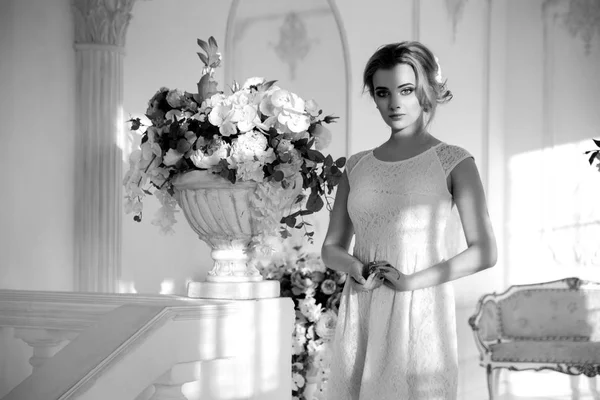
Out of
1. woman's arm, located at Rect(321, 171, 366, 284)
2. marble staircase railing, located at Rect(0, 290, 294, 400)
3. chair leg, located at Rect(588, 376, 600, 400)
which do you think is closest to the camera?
marble staircase railing, located at Rect(0, 290, 294, 400)

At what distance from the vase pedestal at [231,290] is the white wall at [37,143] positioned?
2.00 metres

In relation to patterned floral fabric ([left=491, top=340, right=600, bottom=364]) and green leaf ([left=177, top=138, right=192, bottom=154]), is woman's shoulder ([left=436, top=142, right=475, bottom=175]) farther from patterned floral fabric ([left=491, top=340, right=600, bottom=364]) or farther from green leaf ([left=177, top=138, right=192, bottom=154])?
patterned floral fabric ([left=491, top=340, right=600, bottom=364])

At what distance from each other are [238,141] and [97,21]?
8.04 ft

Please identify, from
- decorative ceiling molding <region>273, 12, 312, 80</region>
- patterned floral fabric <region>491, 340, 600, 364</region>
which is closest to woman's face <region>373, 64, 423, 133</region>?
decorative ceiling molding <region>273, 12, 312, 80</region>

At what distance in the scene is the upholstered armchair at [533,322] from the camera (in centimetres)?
667

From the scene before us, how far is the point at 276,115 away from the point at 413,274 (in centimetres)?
68

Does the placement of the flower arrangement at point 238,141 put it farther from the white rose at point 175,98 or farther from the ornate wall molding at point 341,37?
the ornate wall molding at point 341,37

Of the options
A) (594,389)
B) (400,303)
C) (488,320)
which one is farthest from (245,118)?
(594,389)

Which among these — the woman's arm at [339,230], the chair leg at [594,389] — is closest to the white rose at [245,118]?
the woman's arm at [339,230]

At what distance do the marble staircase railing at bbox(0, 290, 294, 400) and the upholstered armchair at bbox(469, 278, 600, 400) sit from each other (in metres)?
4.42

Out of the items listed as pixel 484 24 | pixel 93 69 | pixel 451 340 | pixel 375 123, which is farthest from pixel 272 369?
pixel 484 24

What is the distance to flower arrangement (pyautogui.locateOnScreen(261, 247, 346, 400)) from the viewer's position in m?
4.62

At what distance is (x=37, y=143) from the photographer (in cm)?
446

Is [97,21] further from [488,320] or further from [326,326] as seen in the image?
[488,320]
